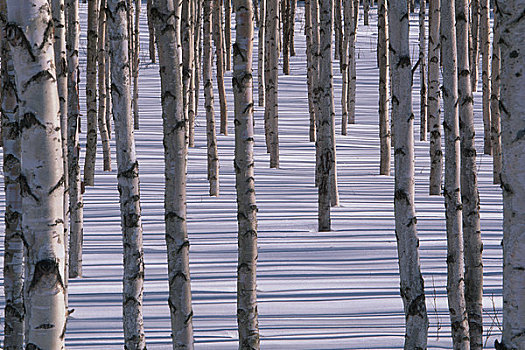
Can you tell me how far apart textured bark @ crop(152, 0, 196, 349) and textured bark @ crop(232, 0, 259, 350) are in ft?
1.35

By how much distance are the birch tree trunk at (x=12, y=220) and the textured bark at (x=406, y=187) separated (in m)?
2.27

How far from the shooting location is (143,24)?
110ft

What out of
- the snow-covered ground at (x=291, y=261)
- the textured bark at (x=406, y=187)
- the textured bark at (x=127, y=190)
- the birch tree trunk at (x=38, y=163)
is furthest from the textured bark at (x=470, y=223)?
the birch tree trunk at (x=38, y=163)

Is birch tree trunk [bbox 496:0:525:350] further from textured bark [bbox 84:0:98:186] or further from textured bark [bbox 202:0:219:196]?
textured bark [bbox 202:0:219:196]

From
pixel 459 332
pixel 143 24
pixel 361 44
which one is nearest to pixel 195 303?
pixel 459 332

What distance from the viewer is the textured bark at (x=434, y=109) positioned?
9.72 m

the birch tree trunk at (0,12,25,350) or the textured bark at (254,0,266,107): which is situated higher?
the textured bark at (254,0,266,107)

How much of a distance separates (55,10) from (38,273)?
3.37 meters

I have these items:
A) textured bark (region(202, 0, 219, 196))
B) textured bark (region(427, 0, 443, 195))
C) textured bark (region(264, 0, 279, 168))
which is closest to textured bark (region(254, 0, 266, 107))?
textured bark (region(264, 0, 279, 168))

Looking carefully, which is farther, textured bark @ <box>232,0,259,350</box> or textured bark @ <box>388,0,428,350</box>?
textured bark @ <box>232,0,259,350</box>

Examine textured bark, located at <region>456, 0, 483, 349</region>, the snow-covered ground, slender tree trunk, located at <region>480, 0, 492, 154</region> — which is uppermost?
slender tree trunk, located at <region>480, 0, 492, 154</region>

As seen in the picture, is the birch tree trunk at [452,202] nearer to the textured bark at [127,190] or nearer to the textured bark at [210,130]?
the textured bark at [127,190]

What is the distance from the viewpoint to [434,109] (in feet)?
32.4

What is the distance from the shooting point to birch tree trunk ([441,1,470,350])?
13.7 ft
